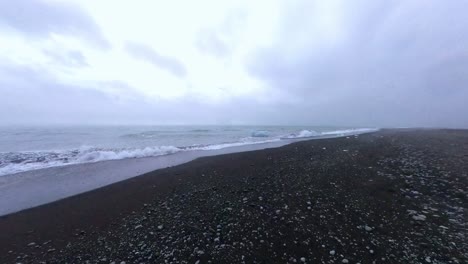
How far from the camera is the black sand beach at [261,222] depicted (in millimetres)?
4293

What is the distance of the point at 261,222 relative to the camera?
546cm

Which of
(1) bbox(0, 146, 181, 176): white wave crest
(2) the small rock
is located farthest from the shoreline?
(2) the small rock

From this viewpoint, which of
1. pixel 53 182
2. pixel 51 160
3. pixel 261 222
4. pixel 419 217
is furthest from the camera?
pixel 51 160

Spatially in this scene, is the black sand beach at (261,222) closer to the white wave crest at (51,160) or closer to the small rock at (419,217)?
the small rock at (419,217)

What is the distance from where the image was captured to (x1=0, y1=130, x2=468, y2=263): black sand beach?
4.29 metres

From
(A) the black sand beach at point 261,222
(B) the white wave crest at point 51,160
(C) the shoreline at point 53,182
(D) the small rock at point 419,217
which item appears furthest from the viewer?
(B) the white wave crest at point 51,160

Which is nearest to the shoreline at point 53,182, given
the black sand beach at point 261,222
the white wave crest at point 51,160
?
the black sand beach at point 261,222

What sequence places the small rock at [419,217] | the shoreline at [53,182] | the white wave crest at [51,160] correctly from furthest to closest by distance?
1. the white wave crest at [51,160]
2. the shoreline at [53,182]
3. the small rock at [419,217]

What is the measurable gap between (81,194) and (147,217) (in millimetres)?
4744

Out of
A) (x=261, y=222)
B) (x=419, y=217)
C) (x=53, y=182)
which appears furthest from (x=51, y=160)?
(x=419, y=217)

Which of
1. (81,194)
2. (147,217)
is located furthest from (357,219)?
(81,194)

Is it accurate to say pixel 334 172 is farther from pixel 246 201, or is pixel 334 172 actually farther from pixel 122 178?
pixel 122 178

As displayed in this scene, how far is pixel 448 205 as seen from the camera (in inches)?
229

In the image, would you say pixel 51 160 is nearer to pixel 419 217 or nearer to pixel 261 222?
pixel 261 222
